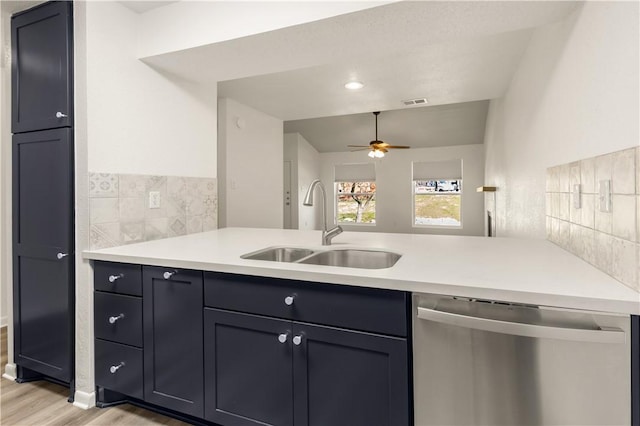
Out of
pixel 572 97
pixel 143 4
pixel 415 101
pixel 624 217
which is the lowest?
pixel 624 217

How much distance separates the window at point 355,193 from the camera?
8.39m

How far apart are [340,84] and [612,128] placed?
2687 millimetres

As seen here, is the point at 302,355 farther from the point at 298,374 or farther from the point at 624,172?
the point at 624,172

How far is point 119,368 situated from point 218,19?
6.17 ft

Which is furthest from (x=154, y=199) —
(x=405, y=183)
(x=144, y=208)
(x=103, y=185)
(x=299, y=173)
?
(x=405, y=183)

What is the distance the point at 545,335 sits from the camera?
941mm

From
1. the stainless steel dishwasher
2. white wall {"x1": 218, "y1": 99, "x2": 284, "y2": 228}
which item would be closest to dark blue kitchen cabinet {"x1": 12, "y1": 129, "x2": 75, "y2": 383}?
the stainless steel dishwasher

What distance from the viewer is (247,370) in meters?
1.39

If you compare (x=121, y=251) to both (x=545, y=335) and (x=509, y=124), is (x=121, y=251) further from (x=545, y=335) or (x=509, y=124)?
(x=509, y=124)

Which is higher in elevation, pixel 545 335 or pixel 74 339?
pixel 545 335

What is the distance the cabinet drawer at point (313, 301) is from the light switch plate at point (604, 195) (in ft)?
2.38

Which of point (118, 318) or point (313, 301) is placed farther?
point (118, 318)

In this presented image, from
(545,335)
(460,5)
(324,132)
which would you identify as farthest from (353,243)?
(324,132)

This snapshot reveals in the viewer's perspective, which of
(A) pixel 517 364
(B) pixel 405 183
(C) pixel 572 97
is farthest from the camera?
(B) pixel 405 183
